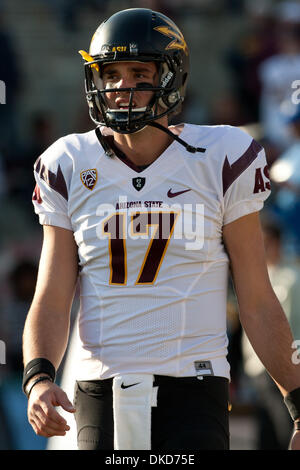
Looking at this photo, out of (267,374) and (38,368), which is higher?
(38,368)

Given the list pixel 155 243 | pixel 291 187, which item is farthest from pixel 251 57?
pixel 155 243

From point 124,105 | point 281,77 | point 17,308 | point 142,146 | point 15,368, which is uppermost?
point 124,105

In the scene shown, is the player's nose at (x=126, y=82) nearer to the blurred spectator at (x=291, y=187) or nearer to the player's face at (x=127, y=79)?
the player's face at (x=127, y=79)

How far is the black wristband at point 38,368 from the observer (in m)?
3.25

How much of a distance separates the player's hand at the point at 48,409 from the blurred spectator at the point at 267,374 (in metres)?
3.39

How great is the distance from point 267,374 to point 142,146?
3357mm

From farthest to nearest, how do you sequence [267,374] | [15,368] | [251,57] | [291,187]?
[251,57]
[15,368]
[291,187]
[267,374]

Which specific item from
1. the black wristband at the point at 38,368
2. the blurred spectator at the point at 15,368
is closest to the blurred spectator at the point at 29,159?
the blurred spectator at the point at 15,368

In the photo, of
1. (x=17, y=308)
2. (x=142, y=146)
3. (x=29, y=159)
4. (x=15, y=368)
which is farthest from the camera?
(x=29, y=159)

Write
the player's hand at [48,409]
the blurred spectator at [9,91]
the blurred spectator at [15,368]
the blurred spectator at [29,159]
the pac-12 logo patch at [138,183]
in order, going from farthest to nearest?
1. the blurred spectator at [9,91]
2. the blurred spectator at [29,159]
3. the blurred spectator at [15,368]
4. the pac-12 logo patch at [138,183]
5. the player's hand at [48,409]

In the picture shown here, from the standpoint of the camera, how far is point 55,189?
3568 millimetres

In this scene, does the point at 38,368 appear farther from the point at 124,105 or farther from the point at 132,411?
the point at 124,105

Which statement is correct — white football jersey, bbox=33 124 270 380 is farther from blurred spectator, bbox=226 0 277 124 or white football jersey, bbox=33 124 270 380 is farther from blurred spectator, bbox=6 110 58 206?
blurred spectator, bbox=226 0 277 124

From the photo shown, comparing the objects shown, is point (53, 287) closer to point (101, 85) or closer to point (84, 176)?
point (84, 176)
